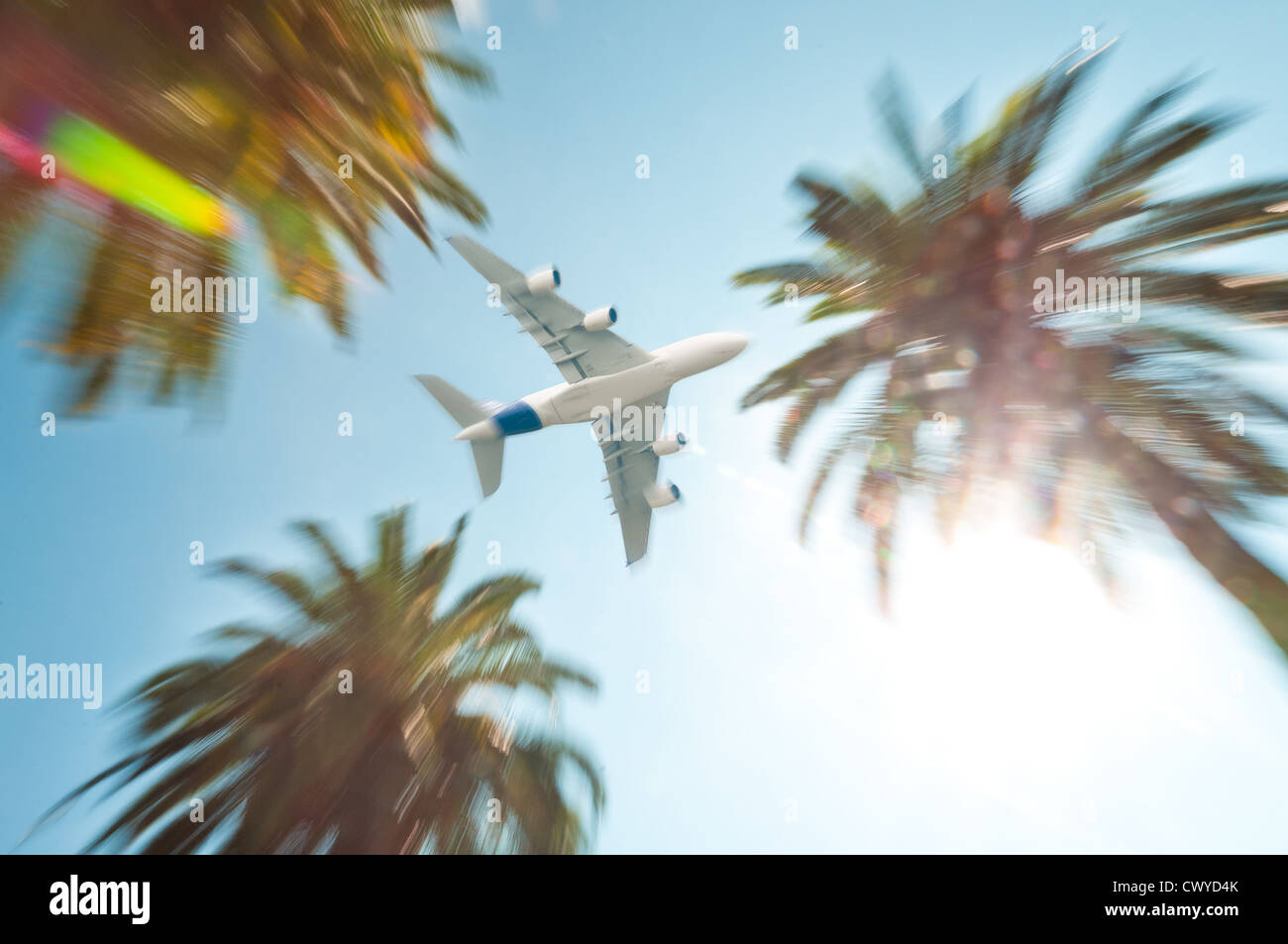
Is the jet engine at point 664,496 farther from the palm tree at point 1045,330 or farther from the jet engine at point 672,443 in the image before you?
the palm tree at point 1045,330

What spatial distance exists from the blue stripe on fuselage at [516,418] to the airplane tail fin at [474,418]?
503 millimetres

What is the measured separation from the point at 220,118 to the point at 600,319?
8259mm

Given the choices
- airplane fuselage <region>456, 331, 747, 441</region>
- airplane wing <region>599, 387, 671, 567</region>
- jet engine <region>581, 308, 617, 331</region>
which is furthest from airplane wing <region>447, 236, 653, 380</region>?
airplane wing <region>599, 387, 671, 567</region>

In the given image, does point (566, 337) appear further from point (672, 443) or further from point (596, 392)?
point (672, 443)

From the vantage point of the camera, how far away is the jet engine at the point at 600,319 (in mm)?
16172

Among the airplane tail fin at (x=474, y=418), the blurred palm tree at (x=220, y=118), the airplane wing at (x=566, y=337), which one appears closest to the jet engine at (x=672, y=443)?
the airplane wing at (x=566, y=337)

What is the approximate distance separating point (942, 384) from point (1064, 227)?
10.3ft

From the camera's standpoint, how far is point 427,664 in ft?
48.1

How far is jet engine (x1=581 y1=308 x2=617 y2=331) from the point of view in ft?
53.1

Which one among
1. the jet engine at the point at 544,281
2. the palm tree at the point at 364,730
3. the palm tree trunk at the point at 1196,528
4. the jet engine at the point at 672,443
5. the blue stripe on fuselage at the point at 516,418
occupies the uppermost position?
the jet engine at the point at 544,281

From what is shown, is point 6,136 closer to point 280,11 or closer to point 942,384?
point 280,11

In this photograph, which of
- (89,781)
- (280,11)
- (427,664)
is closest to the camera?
(280,11)

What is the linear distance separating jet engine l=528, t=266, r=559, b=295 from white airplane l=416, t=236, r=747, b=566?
0.07 feet
